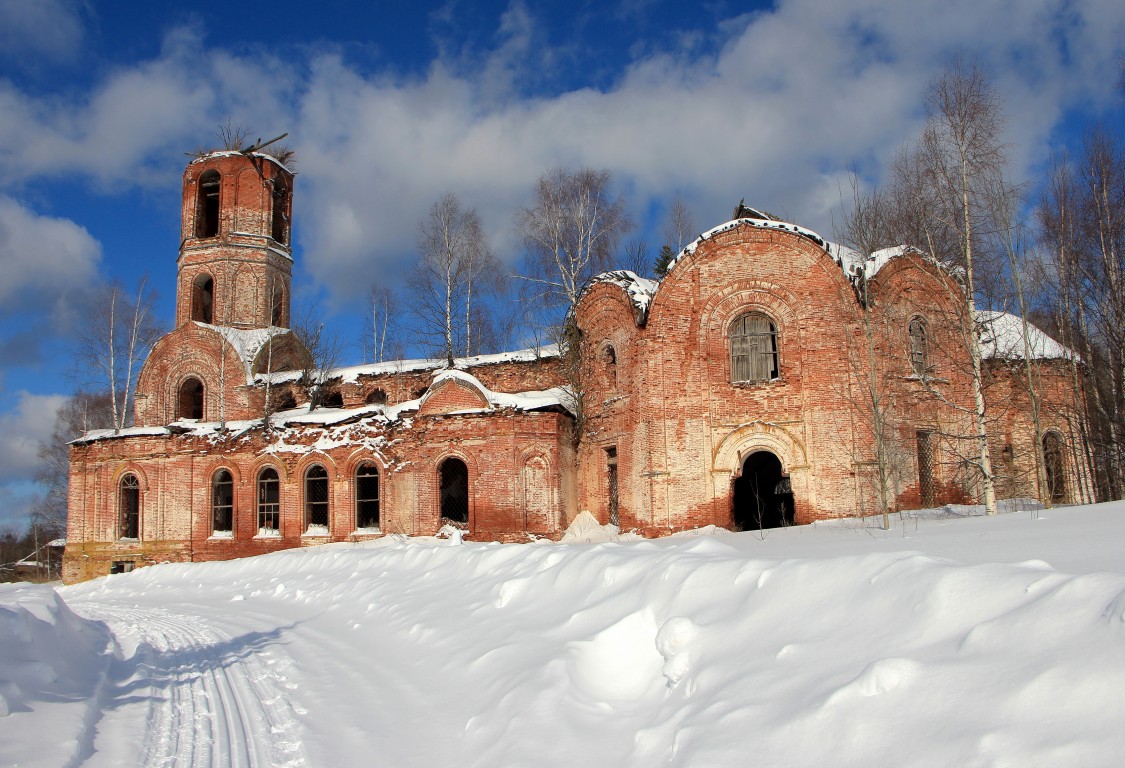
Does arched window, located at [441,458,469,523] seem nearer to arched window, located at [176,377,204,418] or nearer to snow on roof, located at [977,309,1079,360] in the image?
arched window, located at [176,377,204,418]

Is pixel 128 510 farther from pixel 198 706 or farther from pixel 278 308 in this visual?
pixel 198 706

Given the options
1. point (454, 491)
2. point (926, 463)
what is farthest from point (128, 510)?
point (926, 463)

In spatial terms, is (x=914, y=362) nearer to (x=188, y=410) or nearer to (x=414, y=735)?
(x=414, y=735)

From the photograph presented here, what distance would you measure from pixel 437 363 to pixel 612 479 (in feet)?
26.7

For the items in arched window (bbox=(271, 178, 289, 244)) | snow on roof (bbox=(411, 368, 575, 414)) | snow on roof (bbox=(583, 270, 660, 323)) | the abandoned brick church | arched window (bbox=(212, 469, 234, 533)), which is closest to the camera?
the abandoned brick church

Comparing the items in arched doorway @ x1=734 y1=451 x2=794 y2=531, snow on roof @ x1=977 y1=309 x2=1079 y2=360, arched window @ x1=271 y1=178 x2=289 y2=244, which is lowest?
arched doorway @ x1=734 y1=451 x2=794 y2=531

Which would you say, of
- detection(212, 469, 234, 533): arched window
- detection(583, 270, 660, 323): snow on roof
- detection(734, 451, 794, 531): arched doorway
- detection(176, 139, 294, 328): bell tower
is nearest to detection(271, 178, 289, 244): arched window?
detection(176, 139, 294, 328): bell tower

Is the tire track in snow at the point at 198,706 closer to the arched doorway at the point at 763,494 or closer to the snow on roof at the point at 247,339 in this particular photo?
the arched doorway at the point at 763,494

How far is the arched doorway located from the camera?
832 inches

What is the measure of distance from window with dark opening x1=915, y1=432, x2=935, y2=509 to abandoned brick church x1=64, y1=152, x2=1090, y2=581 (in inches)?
1.6

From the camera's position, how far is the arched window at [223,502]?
24.5 meters

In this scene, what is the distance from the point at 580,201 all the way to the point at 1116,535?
19.8 m

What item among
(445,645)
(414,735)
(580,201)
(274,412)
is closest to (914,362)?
(580,201)

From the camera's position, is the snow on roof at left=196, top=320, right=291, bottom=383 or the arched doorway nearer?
the arched doorway
